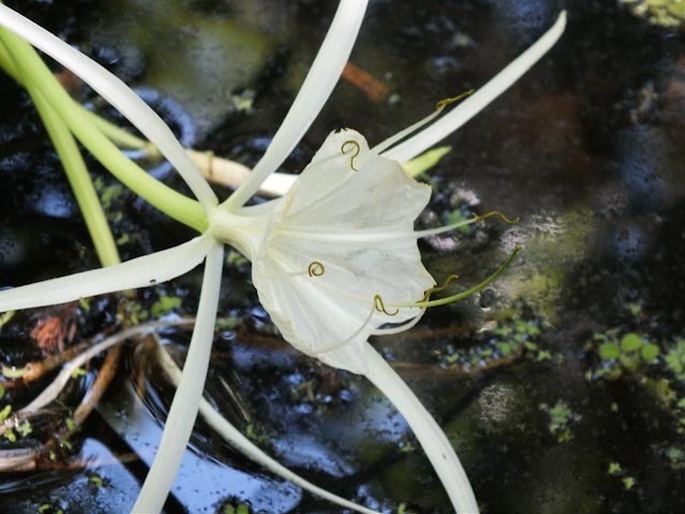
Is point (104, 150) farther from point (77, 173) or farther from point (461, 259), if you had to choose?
point (461, 259)

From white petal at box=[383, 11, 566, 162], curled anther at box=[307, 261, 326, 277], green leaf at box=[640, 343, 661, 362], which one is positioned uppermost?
white petal at box=[383, 11, 566, 162]

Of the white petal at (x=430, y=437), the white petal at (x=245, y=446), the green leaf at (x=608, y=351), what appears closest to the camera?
the white petal at (x=430, y=437)

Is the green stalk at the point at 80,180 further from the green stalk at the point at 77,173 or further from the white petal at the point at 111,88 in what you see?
the white petal at the point at 111,88

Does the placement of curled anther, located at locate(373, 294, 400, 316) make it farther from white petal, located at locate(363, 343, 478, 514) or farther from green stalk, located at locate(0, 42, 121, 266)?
green stalk, located at locate(0, 42, 121, 266)

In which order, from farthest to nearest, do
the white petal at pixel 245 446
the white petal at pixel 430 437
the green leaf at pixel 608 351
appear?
the green leaf at pixel 608 351, the white petal at pixel 245 446, the white petal at pixel 430 437

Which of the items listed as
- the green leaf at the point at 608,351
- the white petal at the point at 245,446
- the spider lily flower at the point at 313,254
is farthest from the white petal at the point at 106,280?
the green leaf at the point at 608,351

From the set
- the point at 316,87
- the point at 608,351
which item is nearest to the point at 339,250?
the point at 316,87

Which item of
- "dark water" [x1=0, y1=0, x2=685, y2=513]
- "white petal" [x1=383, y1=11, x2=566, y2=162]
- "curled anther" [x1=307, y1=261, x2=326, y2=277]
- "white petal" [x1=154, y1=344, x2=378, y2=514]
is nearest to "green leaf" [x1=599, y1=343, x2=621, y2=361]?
"dark water" [x1=0, y1=0, x2=685, y2=513]
